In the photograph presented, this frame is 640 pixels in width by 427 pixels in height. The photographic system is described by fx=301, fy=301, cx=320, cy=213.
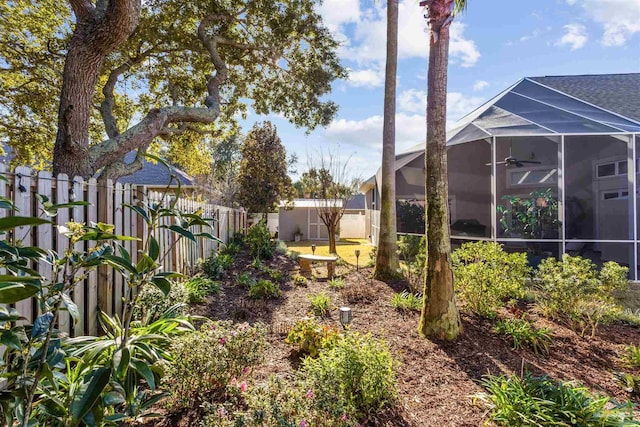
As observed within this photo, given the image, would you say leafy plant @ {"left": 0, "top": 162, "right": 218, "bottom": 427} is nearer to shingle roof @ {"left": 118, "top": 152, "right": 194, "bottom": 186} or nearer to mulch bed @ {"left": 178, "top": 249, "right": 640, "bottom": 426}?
mulch bed @ {"left": 178, "top": 249, "right": 640, "bottom": 426}

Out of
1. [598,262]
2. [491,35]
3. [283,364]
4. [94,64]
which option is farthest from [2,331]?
[598,262]

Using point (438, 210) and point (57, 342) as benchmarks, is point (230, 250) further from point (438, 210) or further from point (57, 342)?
point (57, 342)

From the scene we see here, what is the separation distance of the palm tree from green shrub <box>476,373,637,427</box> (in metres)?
1.30

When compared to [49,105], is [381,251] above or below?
below

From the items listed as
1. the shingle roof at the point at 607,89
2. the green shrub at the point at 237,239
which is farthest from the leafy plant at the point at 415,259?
the shingle roof at the point at 607,89

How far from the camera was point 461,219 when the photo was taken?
8.75 meters

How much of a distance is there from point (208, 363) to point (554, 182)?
8.83 m

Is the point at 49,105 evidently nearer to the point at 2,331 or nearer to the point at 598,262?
the point at 2,331

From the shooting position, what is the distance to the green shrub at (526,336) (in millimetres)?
3787

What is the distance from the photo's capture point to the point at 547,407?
2.36 meters

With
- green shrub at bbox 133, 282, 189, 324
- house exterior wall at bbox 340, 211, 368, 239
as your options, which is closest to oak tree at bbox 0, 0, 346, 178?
green shrub at bbox 133, 282, 189, 324

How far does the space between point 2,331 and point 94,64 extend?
4684 mm

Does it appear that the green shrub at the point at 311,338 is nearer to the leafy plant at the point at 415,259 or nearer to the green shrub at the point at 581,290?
the leafy plant at the point at 415,259

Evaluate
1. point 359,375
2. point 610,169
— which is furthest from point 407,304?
point 610,169
